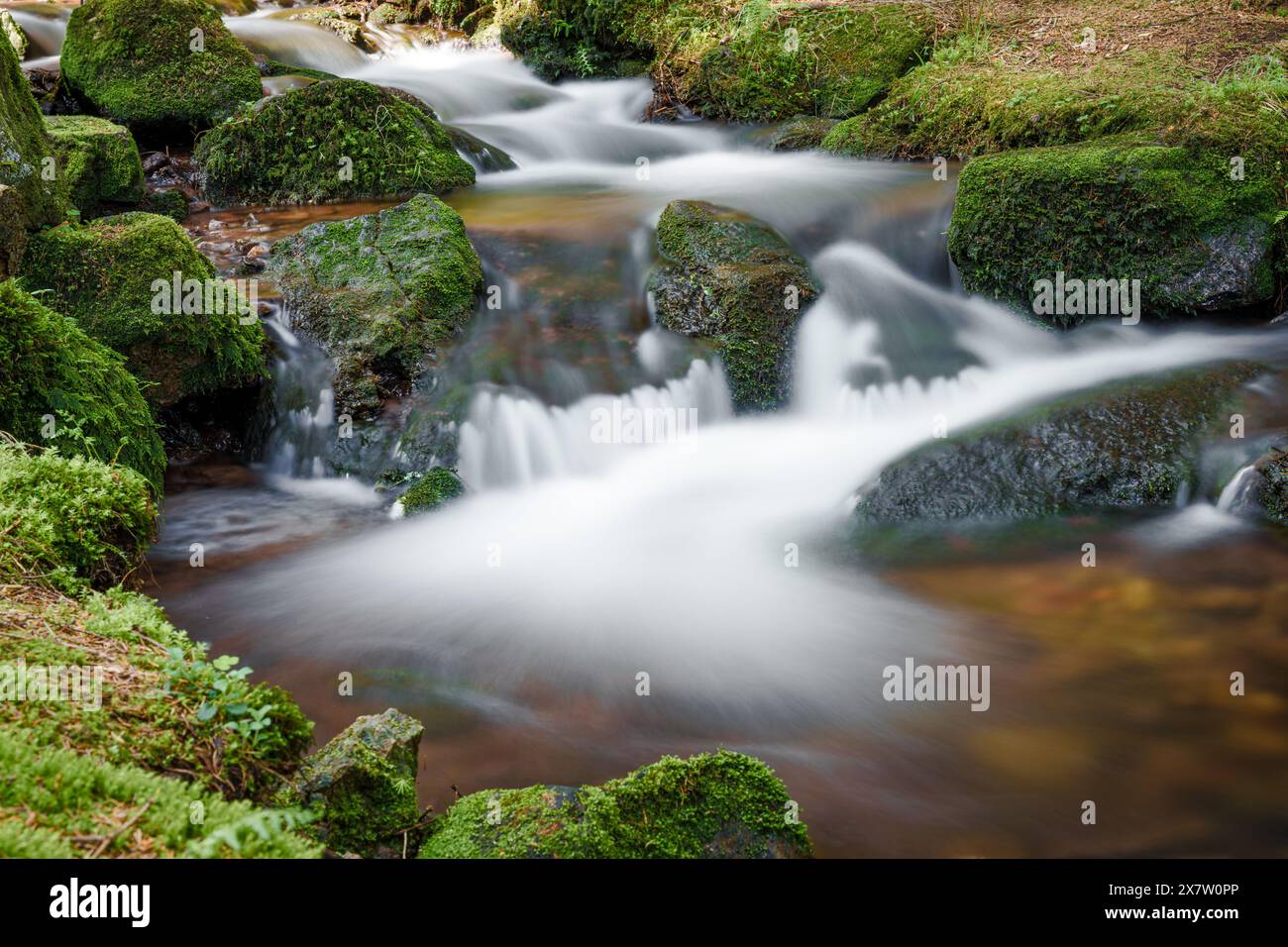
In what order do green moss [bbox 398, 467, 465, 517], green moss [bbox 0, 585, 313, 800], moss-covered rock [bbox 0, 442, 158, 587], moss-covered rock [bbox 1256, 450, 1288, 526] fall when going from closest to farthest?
green moss [bbox 0, 585, 313, 800], moss-covered rock [bbox 0, 442, 158, 587], moss-covered rock [bbox 1256, 450, 1288, 526], green moss [bbox 398, 467, 465, 517]

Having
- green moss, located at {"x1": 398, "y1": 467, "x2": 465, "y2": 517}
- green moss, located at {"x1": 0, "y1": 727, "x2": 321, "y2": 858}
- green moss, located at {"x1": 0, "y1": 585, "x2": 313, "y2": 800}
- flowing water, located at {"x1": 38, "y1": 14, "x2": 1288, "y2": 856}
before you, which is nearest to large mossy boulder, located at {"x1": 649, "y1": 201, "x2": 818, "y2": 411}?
flowing water, located at {"x1": 38, "y1": 14, "x2": 1288, "y2": 856}

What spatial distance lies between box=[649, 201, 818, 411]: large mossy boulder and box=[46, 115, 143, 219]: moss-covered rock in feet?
16.8

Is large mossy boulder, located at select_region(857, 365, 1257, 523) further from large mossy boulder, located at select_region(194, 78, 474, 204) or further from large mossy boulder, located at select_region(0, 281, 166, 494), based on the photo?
large mossy boulder, located at select_region(194, 78, 474, 204)

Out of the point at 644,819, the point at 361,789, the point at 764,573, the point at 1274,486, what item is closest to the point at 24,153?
the point at 764,573

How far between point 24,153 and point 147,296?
1.25 m

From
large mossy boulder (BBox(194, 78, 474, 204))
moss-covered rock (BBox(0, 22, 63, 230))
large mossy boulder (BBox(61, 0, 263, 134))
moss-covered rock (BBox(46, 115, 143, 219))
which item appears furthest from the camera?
large mossy boulder (BBox(61, 0, 263, 134))

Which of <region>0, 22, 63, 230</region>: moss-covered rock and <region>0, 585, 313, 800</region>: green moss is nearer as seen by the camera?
<region>0, 585, 313, 800</region>: green moss

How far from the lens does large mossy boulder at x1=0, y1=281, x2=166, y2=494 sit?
15.7 ft

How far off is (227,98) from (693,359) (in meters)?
7.64

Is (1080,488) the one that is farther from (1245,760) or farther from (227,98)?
(227,98)

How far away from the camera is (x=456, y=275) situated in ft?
25.8

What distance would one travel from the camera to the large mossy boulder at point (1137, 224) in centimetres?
754

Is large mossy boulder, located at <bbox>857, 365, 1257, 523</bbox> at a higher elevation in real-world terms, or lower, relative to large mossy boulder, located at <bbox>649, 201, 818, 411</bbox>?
lower
